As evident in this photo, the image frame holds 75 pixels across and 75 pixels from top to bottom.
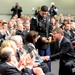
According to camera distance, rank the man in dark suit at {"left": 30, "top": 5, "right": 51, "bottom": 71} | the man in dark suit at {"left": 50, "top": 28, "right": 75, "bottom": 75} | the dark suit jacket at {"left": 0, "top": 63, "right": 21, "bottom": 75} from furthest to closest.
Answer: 1. the man in dark suit at {"left": 30, "top": 5, "right": 51, "bottom": 71}
2. the man in dark suit at {"left": 50, "top": 28, "right": 75, "bottom": 75}
3. the dark suit jacket at {"left": 0, "top": 63, "right": 21, "bottom": 75}

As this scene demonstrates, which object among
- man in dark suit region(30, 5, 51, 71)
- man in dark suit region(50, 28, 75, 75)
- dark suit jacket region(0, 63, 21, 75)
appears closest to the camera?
dark suit jacket region(0, 63, 21, 75)

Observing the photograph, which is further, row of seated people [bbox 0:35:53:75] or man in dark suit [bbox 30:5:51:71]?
man in dark suit [bbox 30:5:51:71]

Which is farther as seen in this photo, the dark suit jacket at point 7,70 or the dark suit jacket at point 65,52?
the dark suit jacket at point 65,52

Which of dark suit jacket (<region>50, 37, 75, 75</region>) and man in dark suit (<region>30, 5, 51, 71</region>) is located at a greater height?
man in dark suit (<region>30, 5, 51, 71</region>)

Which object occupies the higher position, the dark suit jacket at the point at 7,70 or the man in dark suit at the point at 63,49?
the man in dark suit at the point at 63,49

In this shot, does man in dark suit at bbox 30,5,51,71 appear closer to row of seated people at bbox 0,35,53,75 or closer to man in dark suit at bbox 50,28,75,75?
man in dark suit at bbox 50,28,75,75

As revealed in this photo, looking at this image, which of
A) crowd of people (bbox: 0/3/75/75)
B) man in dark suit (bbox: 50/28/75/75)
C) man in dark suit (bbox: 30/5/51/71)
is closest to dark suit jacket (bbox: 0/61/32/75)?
crowd of people (bbox: 0/3/75/75)

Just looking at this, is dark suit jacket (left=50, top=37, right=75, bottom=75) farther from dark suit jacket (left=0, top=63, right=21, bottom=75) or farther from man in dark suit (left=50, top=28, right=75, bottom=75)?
dark suit jacket (left=0, top=63, right=21, bottom=75)

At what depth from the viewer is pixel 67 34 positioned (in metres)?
7.59

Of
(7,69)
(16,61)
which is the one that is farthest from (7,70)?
(16,61)

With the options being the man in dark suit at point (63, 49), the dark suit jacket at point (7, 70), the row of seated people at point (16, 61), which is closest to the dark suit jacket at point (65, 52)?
the man in dark suit at point (63, 49)

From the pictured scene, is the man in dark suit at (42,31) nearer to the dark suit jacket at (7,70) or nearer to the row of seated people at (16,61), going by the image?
the row of seated people at (16,61)

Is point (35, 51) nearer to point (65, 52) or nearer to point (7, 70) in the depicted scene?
point (65, 52)

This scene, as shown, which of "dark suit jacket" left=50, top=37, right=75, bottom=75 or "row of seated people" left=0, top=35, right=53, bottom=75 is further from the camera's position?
"dark suit jacket" left=50, top=37, right=75, bottom=75
